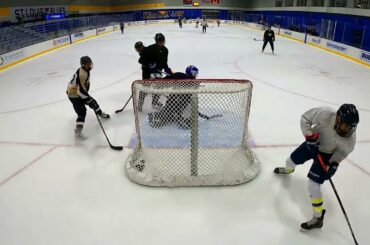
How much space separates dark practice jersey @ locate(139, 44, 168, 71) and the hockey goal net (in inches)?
51.0

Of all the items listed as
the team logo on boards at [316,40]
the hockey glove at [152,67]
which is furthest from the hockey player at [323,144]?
the team logo on boards at [316,40]

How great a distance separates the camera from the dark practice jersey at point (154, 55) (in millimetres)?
4402

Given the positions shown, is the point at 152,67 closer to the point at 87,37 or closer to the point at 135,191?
the point at 135,191

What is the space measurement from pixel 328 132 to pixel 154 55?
115 inches

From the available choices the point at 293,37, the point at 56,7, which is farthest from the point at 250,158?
the point at 56,7

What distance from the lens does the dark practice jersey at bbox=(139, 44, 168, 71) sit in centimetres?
440

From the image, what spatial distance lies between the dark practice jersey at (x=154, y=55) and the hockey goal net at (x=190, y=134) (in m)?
1.30

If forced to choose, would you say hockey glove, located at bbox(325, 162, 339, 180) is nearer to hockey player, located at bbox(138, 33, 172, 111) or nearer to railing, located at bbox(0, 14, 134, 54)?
hockey player, located at bbox(138, 33, 172, 111)

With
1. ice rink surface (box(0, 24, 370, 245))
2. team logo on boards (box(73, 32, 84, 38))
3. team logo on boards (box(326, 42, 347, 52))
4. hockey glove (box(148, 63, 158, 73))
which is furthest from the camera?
team logo on boards (box(73, 32, 84, 38))

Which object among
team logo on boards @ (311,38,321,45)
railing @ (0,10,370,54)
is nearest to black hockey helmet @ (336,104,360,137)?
railing @ (0,10,370,54)

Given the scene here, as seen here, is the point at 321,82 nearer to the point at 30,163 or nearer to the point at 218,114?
the point at 218,114

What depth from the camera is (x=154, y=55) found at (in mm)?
4422

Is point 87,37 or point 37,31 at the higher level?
point 37,31

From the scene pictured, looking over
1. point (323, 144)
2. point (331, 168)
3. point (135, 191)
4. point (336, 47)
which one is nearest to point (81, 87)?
point (135, 191)
